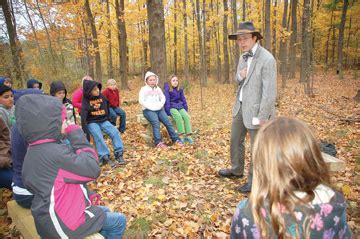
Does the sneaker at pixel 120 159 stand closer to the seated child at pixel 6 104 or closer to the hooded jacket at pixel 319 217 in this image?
the seated child at pixel 6 104

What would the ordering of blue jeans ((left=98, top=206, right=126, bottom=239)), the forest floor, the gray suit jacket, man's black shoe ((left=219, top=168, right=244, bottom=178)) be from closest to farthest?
blue jeans ((left=98, top=206, right=126, bottom=239)) → the forest floor → the gray suit jacket → man's black shoe ((left=219, top=168, right=244, bottom=178))

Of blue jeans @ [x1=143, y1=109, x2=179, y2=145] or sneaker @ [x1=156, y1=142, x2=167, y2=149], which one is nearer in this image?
sneaker @ [x1=156, y1=142, x2=167, y2=149]

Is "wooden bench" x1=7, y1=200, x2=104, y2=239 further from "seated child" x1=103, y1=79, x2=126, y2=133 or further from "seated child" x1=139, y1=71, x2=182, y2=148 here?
"seated child" x1=103, y1=79, x2=126, y2=133

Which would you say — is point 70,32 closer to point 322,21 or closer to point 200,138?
point 200,138

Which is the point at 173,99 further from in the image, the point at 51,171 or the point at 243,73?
the point at 51,171

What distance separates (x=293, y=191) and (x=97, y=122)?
465 cm

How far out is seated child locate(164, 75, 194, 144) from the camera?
635 cm

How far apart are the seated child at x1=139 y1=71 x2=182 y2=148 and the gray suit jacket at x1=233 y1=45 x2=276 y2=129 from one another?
270 cm

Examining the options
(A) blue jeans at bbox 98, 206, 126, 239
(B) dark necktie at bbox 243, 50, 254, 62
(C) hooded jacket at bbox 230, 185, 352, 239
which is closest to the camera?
(C) hooded jacket at bbox 230, 185, 352, 239

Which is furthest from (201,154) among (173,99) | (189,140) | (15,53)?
(15,53)

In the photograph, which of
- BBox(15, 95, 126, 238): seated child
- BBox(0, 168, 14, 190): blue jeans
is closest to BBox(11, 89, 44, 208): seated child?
BBox(15, 95, 126, 238): seated child

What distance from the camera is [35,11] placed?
1778 centimetres

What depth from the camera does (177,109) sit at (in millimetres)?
6586

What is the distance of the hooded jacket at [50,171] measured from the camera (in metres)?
1.96
